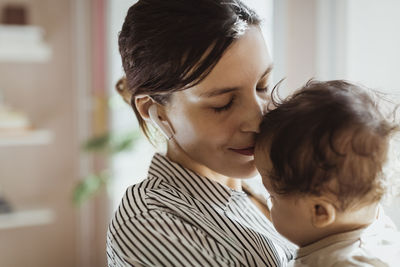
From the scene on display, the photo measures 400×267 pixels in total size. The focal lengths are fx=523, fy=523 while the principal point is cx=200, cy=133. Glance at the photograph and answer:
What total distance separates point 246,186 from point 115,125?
2335 millimetres

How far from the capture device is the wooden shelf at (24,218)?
10.6 feet

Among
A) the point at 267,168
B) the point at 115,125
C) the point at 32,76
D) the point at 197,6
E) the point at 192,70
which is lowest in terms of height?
the point at 115,125

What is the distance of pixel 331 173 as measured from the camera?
2.78 feet

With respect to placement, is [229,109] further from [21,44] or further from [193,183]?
[21,44]

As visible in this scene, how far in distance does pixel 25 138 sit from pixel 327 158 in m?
2.74

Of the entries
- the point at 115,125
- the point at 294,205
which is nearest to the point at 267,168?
the point at 294,205

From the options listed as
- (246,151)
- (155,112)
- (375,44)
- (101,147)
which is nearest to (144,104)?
(155,112)

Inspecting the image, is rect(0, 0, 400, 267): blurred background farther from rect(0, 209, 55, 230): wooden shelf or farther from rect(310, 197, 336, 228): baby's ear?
rect(310, 197, 336, 228): baby's ear

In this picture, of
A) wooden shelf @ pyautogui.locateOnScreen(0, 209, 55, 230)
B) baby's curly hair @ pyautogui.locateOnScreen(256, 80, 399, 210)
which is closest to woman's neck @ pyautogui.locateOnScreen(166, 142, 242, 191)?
baby's curly hair @ pyautogui.locateOnScreen(256, 80, 399, 210)

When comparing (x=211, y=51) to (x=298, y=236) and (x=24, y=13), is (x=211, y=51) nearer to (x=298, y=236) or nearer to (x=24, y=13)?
(x=298, y=236)

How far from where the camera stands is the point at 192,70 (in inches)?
39.4

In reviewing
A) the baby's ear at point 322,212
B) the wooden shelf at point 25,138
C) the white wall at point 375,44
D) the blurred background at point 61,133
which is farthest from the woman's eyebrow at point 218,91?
the wooden shelf at point 25,138

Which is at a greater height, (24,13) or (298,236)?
(24,13)

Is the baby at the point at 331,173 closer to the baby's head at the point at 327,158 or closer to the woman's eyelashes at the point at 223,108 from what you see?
the baby's head at the point at 327,158
